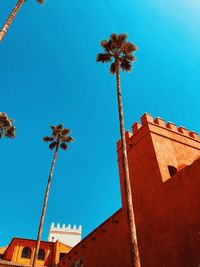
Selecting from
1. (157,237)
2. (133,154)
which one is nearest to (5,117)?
(133,154)

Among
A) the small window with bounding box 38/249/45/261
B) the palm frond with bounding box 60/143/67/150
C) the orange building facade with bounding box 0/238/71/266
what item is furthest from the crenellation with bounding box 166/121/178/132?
the small window with bounding box 38/249/45/261

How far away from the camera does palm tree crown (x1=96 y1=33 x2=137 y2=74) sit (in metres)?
18.0

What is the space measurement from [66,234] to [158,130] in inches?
1556

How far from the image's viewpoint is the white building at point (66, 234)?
157ft

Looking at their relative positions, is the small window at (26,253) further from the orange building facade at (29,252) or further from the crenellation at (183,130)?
the crenellation at (183,130)

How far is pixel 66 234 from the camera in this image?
4906cm

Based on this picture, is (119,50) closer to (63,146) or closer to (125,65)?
(125,65)

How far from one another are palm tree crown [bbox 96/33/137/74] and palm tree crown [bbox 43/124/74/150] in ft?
47.1

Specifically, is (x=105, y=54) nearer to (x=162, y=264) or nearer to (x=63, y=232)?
(x=162, y=264)

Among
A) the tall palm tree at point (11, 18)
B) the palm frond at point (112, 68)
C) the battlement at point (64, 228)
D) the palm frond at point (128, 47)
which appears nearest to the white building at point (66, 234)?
the battlement at point (64, 228)

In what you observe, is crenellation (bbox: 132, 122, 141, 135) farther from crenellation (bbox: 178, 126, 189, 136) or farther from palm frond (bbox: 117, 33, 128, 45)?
palm frond (bbox: 117, 33, 128, 45)

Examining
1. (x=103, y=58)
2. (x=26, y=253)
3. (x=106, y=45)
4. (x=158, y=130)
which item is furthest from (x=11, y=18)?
(x=26, y=253)

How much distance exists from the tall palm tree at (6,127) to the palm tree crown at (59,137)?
427 inches

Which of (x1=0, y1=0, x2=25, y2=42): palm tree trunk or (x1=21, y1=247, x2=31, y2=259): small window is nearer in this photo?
(x1=0, y1=0, x2=25, y2=42): palm tree trunk
